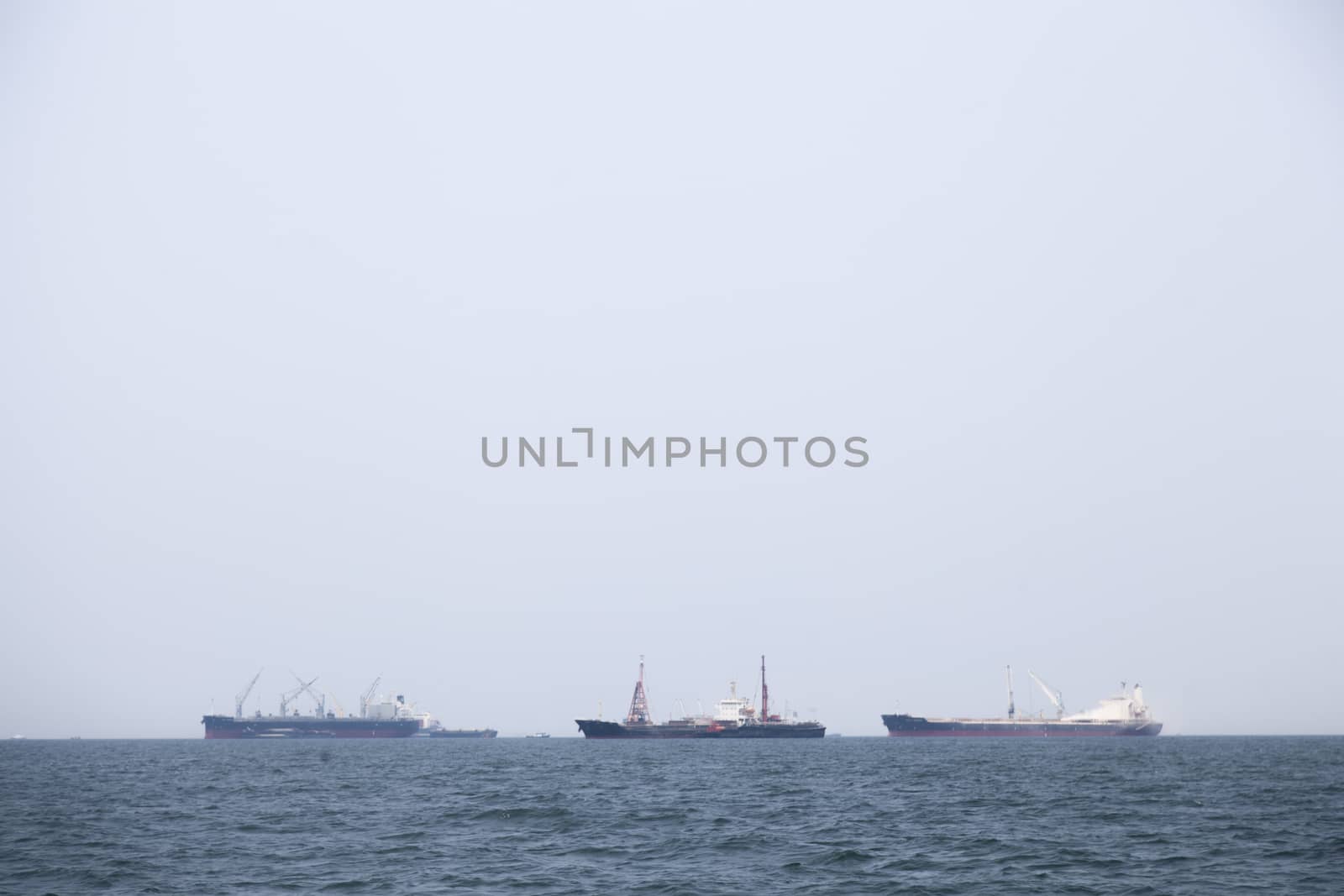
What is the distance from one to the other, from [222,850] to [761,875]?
81.1ft

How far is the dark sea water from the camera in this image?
40250 mm

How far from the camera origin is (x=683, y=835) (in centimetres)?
5491

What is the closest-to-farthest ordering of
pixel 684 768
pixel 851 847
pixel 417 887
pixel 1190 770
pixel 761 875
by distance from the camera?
1. pixel 417 887
2. pixel 761 875
3. pixel 851 847
4. pixel 1190 770
5. pixel 684 768

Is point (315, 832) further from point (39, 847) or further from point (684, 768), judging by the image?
point (684, 768)

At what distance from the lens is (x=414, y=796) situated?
259 feet

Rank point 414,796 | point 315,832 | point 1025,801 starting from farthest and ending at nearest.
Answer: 1. point 414,796
2. point 1025,801
3. point 315,832

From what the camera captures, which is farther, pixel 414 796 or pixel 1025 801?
pixel 414 796

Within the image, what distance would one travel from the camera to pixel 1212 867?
4222 cm

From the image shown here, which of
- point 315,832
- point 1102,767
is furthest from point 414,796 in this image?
point 1102,767

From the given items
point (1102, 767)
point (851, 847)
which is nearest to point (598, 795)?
point (851, 847)

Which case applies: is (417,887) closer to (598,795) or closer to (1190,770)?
(598,795)

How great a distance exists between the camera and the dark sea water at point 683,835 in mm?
40250

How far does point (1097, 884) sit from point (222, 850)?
36.9 meters

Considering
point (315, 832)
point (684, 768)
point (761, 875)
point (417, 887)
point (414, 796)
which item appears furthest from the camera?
point (684, 768)
